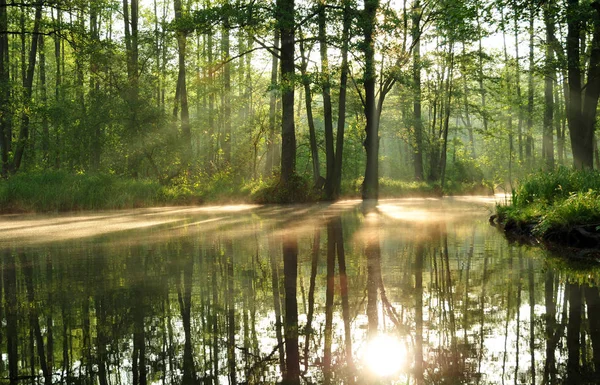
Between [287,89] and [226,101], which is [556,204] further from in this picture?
[226,101]

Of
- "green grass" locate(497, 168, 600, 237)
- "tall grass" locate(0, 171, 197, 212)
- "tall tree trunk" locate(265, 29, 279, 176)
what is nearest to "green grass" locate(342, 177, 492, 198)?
"tall tree trunk" locate(265, 29, 279, 176)

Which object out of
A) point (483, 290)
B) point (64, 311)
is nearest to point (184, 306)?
point (64, 311)

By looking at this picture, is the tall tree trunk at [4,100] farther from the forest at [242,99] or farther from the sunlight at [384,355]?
the sunlight at [384,355]

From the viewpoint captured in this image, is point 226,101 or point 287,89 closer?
point 287,89

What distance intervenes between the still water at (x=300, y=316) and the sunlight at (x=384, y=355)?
0.04 ft

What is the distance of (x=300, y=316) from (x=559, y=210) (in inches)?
237

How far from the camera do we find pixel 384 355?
3197 mm

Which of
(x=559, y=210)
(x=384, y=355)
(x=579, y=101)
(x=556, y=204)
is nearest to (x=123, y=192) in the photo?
(x=556, y=204)

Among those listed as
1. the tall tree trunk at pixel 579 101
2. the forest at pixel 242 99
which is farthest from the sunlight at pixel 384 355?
the tall tree trunk at pixel 579 101

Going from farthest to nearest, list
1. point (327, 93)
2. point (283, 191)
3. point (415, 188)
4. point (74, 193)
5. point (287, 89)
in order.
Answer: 1. point (415, 188)
2. point (327, 93)
3. point (283, 191)
4. point (287, 89)
5. point (74, 193)

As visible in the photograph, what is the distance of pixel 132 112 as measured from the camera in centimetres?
2542

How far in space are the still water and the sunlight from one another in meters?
0.01

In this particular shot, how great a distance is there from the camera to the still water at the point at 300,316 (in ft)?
9.73

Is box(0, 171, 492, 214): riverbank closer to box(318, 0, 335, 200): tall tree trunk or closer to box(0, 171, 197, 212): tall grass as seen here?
box(0, 171, 197, 212): tall grass
